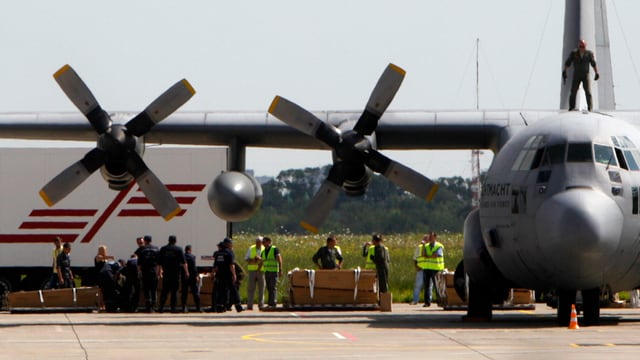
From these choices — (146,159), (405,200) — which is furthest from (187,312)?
(405,200)

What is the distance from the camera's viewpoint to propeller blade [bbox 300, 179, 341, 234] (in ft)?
67.9

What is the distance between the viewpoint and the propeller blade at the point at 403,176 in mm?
20703

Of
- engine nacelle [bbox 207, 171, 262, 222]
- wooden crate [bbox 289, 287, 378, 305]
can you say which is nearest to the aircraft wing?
engine nacelle [bbox 207, 171, 262, 222]

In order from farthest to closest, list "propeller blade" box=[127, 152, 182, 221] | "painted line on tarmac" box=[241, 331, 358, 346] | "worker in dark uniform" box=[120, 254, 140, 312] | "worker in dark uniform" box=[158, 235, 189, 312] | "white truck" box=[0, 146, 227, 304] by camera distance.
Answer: "white truck" box=[0, 146, 227, 304], "worker in dark uniform" box=[120, 254, 140, 312], "worker in dark uniform" box=[158, 235, 189, 312], "propeller blade" box=[127, 152, 182, 221], "painted line on tarmac" box=[241, 331, 358, 346]

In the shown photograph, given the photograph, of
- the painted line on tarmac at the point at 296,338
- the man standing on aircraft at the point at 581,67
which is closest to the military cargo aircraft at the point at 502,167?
the man standing on aircraft at the point at 581,67

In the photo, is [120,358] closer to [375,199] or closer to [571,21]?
[571,21]

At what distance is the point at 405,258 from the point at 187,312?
22565mm

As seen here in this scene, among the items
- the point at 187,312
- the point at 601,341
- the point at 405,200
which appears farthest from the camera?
the point at 405,200

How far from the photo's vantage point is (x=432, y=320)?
2141 centimetres

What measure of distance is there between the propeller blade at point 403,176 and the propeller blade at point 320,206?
0.74 metres

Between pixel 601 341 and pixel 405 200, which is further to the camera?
pixel 405 200

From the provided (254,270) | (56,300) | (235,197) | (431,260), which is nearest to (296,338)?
(235,197)

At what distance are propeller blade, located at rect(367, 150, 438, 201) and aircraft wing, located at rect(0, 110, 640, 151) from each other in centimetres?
187

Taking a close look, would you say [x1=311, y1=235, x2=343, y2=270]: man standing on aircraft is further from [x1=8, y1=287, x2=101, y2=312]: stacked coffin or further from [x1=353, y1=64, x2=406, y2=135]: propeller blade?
[x1=353, y1=64, x2=406, y2=135]: propeller blade
